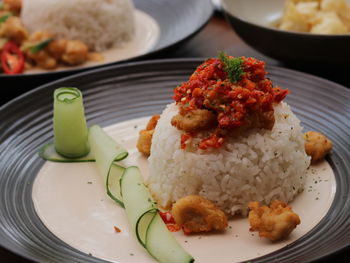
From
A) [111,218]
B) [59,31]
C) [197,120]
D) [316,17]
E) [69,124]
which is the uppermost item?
[197,120]

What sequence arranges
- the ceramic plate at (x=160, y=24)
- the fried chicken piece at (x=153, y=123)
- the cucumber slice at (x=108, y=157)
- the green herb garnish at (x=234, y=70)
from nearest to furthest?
the green herb garnish at (x=234, y=70)
the cucumber slice at (x=108, y=157)
the fried chicken piece at (x=153, y=123)
the ceramic plate at (x=160, y=24)

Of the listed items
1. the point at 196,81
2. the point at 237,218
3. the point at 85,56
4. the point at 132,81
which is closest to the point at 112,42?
the point at 85,56

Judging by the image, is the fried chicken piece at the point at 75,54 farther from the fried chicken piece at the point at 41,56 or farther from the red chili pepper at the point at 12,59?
the red chili pepper at the point at 12,59

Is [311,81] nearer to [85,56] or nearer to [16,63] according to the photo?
[85,56]

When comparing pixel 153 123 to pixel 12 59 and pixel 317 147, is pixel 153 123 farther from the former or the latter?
pixel 12 59

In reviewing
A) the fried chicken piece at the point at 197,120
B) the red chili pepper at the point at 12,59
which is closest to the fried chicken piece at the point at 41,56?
the red chili pepper at the point at 12,59

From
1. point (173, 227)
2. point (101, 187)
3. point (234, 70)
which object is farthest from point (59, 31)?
point (173, 227)

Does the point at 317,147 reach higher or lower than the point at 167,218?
higher
